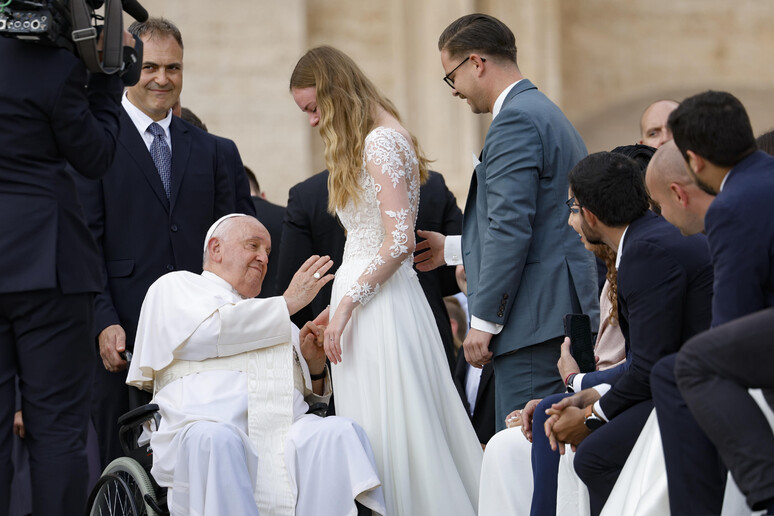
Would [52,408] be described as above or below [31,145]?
below

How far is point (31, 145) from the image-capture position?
3.89 meters

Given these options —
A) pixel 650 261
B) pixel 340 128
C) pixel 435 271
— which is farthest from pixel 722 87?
pixel 650 261

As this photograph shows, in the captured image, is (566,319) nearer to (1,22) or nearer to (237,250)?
(237,250)

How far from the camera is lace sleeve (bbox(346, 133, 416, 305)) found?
15.4ft

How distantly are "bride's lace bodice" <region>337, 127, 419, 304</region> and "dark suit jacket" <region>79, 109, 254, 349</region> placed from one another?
89 centimetres

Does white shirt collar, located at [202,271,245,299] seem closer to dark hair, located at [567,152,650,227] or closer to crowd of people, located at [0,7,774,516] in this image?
crowd of people, located at [0,7,774,516]

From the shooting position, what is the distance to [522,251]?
4395 millimetres

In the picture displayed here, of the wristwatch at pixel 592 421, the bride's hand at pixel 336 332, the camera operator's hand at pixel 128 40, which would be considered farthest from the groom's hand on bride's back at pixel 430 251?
the camera operator's hand at pixel 128 40

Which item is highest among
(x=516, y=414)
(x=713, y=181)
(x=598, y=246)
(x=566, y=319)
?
(x=713, y=181)

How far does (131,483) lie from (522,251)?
1707mm

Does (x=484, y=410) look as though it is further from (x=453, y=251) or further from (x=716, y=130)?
(x=716, y=130)

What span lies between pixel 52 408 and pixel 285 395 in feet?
3.37

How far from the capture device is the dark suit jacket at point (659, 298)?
12.1 feet

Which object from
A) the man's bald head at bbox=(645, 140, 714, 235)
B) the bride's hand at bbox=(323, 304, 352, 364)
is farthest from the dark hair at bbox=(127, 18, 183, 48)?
the man's bald head at bbox=(645, 140, 714, 235)
